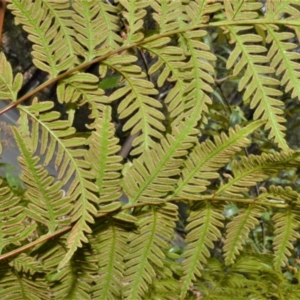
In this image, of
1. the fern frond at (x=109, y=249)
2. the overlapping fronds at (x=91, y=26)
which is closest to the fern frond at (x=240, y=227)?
the fern frond at (x=109, y=249)

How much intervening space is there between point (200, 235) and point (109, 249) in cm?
9

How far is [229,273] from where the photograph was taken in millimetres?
535

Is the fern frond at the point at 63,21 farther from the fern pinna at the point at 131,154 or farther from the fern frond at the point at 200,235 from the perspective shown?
the fern frond at the point at 200,235

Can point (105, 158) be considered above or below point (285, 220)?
above

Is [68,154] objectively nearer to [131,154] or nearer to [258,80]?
[131,154]

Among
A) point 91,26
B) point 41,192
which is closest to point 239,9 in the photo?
point 91,26

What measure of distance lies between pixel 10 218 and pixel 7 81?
12 cm

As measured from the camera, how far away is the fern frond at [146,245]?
42cm

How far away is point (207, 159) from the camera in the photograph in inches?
16.0

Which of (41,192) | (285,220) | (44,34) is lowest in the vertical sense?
(285,220)

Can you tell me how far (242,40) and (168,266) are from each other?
284 millimetres

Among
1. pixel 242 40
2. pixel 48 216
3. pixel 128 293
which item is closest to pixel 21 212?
pixel 48 216

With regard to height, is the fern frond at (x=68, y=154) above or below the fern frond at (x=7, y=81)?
below

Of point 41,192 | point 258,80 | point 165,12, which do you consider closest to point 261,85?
point 258,80
